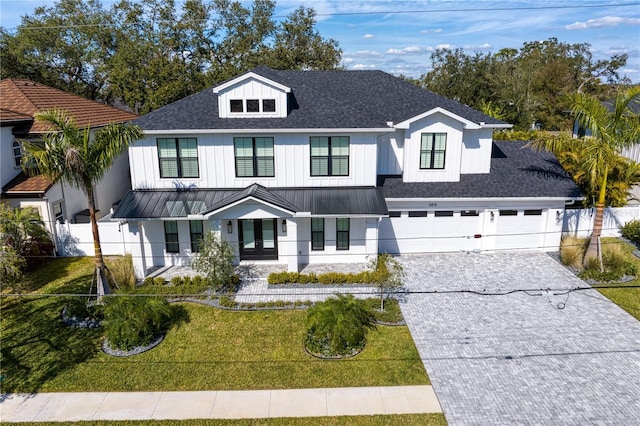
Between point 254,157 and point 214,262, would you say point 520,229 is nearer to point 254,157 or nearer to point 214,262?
point 254,157

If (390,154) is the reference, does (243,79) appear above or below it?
above

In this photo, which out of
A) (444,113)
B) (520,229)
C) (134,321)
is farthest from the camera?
(520,229)

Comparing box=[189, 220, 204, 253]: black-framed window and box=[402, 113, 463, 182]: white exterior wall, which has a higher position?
box=[402, 113, 463, 182]: white exterior wall

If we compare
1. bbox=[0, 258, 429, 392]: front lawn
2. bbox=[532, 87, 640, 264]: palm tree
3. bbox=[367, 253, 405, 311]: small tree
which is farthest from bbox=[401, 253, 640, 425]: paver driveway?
bbox=[532, 87, 640, 264]: palm tree

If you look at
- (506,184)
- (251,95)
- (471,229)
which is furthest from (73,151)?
(506,184)

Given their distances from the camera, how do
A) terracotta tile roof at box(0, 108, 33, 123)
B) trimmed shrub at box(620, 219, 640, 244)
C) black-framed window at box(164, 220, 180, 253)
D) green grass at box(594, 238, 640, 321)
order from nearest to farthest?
green grass at box(594, 238, 640, 321) < black-framed window at box(164, 220, 180, 253) < terracotta tile roof at box(0, 108, 33, 123) < trimmed shrub at box(620, 219, 640, 244)

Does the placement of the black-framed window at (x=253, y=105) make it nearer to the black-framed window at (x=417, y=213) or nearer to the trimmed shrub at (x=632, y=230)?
the black-framed window at (x=417, y=213)

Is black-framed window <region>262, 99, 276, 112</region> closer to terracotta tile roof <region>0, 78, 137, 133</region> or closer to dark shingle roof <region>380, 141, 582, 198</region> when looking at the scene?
dark shingle roof <region>380, 141, 582, 198</region>
